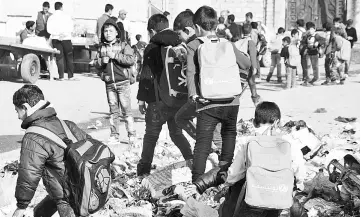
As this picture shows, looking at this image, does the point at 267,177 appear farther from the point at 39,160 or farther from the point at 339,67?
the point at 339,67

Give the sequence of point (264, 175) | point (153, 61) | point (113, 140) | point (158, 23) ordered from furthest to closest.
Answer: point (113, 140) < point (158, 23) < point (153, 61) < point (264, 175)

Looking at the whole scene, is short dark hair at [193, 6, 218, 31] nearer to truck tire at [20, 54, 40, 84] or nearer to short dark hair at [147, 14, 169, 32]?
short dark hair at [147, 14, 169, 32]

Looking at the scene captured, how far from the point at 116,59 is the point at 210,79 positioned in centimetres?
293

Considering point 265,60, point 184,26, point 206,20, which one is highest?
point 206,20

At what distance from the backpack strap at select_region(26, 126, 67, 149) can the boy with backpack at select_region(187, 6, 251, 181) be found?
1.77 metres

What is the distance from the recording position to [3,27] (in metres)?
22.2

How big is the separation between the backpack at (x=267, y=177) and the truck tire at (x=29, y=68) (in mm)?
12851

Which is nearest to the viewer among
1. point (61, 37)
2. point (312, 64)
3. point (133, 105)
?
point (133, 105)

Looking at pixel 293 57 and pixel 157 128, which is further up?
pixel 157 128

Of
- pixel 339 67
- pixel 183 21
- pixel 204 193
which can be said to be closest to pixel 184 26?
pixel 183 21

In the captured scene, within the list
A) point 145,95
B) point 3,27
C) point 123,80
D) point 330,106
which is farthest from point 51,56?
point 145,95

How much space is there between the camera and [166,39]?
8.04 meters

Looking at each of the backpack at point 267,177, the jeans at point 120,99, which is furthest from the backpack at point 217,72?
the jeans at point 120,99

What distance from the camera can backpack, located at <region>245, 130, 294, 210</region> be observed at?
492 centimetres
